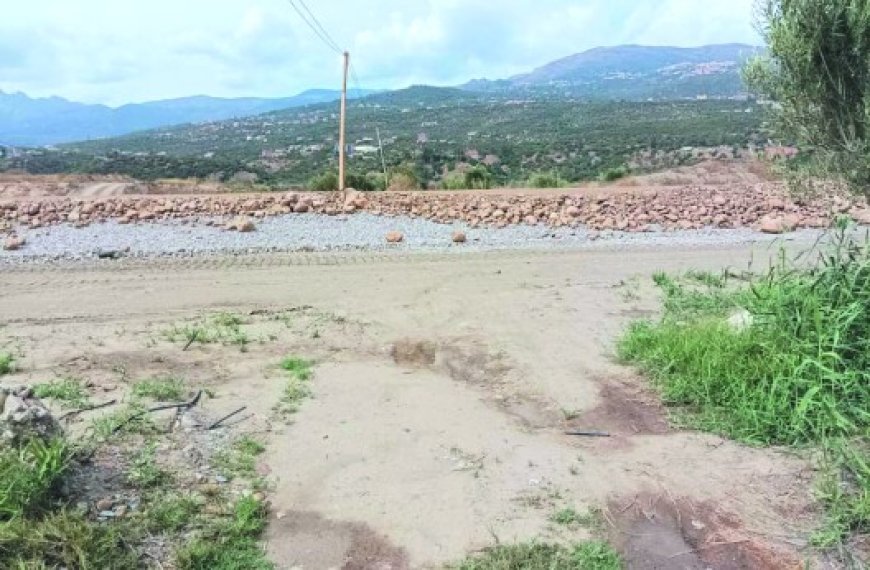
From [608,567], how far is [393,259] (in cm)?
722

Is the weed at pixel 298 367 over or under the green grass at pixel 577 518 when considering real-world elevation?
over

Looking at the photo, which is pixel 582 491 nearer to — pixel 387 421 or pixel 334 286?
pixel 387 421

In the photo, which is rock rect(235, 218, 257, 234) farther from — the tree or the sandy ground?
the tree

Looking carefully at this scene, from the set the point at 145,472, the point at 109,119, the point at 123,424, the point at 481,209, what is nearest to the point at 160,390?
the point at 123,424

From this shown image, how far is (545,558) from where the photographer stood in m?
3.77

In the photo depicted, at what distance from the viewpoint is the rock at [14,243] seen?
11.1 meters

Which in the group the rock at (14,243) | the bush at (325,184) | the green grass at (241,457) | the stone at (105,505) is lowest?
the green grass at (241,457)

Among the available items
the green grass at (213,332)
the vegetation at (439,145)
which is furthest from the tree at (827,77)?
the green grass at (213,332)

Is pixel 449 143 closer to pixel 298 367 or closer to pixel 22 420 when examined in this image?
pixel 298 367

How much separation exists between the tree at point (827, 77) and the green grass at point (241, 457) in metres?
4.31

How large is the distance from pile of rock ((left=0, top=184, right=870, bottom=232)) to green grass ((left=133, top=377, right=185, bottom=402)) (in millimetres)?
6692

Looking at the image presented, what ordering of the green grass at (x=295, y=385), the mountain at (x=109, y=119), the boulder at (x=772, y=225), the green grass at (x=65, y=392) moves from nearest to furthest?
the green grass at (x=65, y=392), the green grass at (x=295, y=385), the boulder at (x=772, y=225), the mountain at (x=109, y=119)

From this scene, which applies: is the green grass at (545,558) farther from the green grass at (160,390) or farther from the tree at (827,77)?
the tree at (827,77)

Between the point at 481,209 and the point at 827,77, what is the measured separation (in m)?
8.47
